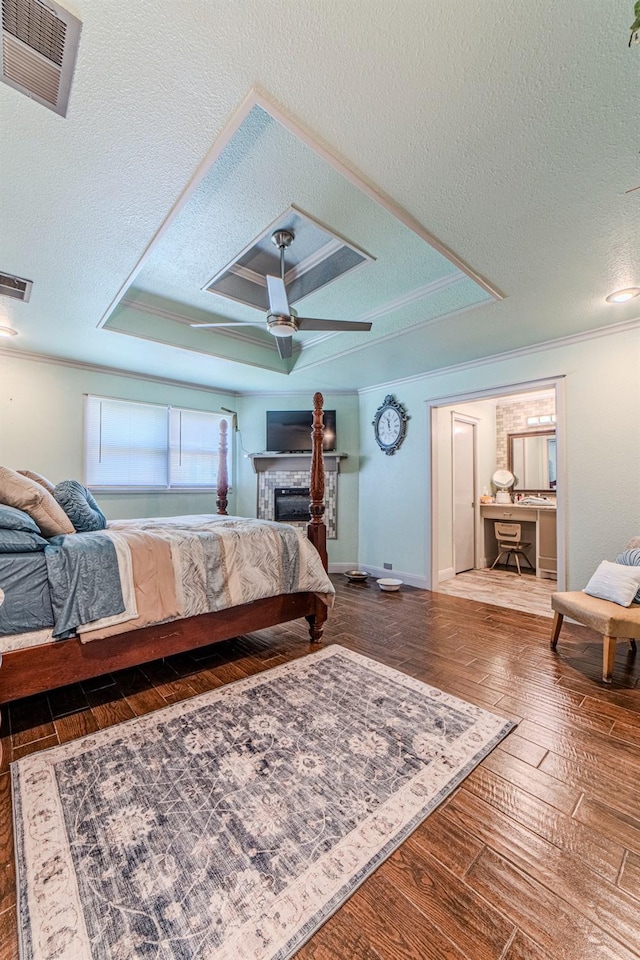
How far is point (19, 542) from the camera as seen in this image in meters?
1.93

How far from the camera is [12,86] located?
1371 mm

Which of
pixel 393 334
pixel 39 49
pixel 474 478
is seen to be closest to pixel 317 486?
pixel 393 334

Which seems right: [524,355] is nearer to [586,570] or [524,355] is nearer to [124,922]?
[586,570]

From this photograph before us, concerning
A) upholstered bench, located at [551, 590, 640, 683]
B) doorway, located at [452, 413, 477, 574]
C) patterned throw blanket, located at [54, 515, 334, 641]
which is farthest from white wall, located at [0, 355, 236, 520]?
upholstered bench, located at [551, 590, 640, 683]

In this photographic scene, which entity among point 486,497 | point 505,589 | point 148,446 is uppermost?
point 148,446

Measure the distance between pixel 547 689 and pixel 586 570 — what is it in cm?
161

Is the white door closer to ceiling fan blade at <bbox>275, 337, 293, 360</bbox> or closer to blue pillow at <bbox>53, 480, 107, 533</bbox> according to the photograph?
ceiling fan blade at <bbox>275, 337, 293, 360</bbox>

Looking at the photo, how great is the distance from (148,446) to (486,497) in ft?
16.6

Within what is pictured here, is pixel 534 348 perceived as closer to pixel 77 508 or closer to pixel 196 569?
pixel 196 569

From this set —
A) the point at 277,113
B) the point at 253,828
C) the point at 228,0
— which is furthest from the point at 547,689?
the point at 228,0

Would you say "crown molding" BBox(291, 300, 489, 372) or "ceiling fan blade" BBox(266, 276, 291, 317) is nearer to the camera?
"ceiling fan blade" BBox(266, 276, 291, 317)

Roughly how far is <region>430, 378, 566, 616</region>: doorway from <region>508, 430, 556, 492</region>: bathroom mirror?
0.02 metres

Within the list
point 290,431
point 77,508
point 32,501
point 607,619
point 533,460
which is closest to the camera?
point 32,501

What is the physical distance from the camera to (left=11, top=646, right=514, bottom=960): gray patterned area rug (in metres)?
1.08
